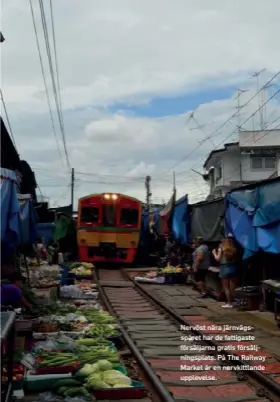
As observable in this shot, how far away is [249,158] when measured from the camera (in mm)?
37344

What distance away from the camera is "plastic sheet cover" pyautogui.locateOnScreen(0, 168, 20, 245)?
659cm

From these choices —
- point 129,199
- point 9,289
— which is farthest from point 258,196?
point 129,199

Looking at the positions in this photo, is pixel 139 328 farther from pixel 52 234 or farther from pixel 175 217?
pixel 52 234

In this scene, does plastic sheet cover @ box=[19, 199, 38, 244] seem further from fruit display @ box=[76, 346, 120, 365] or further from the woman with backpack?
the woman with backpack

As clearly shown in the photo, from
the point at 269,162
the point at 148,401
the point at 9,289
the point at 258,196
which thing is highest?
the point at 269,162

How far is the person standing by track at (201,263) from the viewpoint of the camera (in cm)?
1473

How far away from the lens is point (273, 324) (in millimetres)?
10086

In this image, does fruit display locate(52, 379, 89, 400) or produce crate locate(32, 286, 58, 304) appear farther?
produce crate locate(32, 286, 58, 304)

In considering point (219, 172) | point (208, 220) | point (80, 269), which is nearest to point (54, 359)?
point (208, 220)

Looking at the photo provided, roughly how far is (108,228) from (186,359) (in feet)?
52.8

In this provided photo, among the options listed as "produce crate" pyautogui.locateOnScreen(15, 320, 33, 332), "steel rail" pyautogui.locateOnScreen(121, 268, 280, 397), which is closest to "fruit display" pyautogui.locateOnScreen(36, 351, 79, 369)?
"produce crate" pyautogui.locateOnScreen(15, 320, 33, 332)

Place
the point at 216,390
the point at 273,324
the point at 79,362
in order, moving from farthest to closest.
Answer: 1. the point at 273,324
2. the point at 79,362
3. the point at 216,390

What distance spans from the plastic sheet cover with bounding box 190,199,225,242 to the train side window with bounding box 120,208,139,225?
5.51 metres

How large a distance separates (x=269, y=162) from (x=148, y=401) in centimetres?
3277
